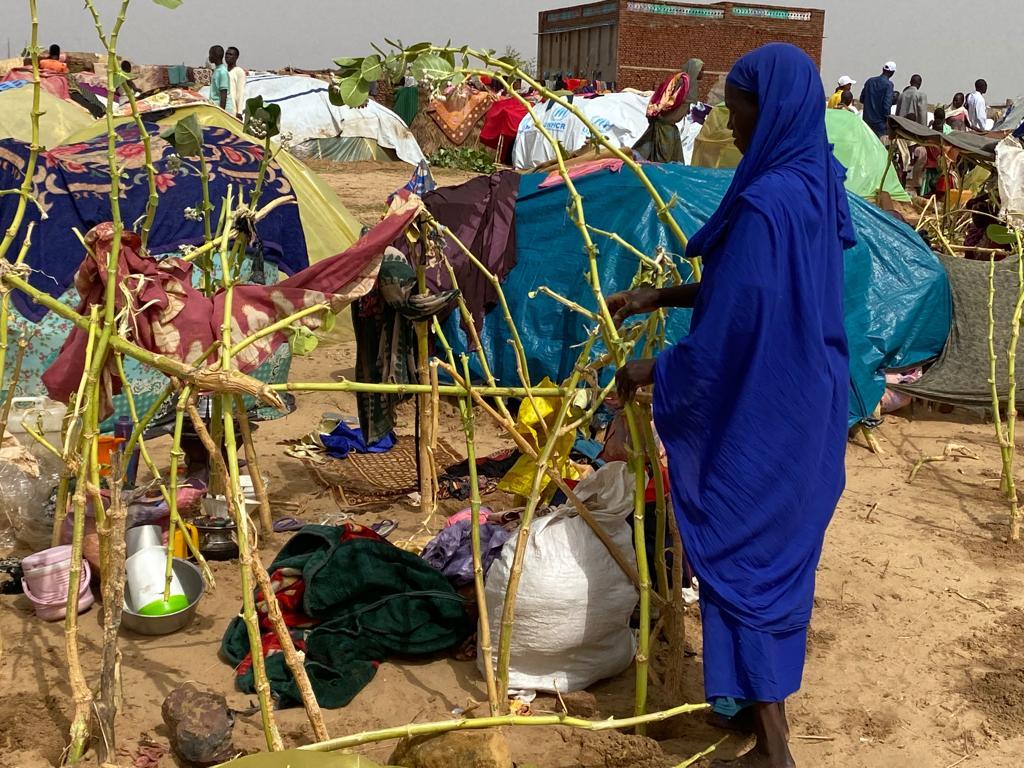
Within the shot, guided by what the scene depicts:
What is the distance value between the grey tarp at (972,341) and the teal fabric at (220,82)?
9958mm

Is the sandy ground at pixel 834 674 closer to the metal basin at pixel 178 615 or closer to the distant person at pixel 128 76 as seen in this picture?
the metal basin at pixel 178 615

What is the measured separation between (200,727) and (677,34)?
85.8 ft

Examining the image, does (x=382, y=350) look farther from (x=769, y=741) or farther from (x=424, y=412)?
(x=769, y=741)

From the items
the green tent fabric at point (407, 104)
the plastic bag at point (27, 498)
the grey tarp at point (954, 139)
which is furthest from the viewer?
the green tent fabric at point (407, 104)

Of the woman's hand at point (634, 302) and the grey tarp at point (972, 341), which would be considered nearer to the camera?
the woman's hand at point (634, 302)

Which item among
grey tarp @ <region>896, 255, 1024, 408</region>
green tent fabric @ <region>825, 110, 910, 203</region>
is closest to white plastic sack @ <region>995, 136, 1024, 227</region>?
grey tarp @ <region>896, 255, 1024, 408</region>

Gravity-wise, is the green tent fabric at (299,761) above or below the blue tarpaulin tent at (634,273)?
below

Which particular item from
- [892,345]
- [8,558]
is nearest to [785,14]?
[892,345]

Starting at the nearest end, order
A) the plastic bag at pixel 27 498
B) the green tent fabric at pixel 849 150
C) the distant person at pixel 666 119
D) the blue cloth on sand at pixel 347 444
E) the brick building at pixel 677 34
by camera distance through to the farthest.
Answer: the plastic bag at pixel 27 498, the blue cloth on sand at pixel 347 444, the distant person at pixel 666 119, the green tent fabric at pixel 849 150, the brick building at pixel 677 34

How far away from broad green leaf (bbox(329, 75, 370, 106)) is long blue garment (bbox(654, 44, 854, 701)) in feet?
2.97

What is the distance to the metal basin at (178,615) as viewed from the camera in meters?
3.37

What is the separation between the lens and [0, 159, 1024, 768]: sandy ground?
286 centimetres

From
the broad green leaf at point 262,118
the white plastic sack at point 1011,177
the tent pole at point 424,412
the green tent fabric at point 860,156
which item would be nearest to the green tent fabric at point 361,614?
the tent pole at point 424,412

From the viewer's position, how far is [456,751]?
2.41m
